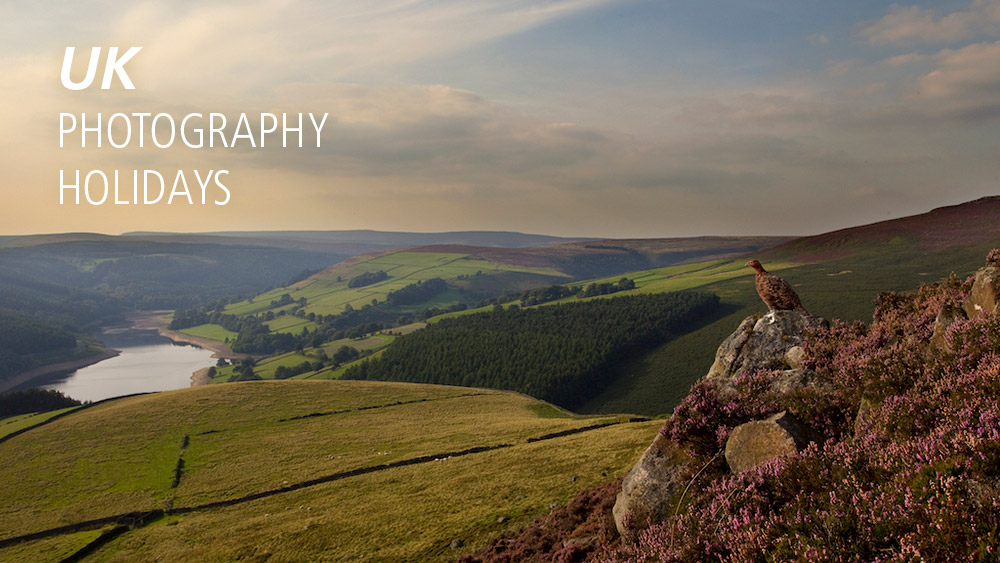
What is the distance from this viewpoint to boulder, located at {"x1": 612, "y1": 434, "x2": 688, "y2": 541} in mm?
13359

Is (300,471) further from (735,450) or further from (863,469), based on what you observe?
(863,469)

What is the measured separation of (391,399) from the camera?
93812 mm

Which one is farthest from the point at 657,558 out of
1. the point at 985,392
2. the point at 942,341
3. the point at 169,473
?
the point at 169,473

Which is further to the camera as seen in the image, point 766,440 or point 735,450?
point 735,450

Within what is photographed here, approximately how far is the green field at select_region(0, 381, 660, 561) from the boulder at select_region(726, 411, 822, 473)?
16291mm

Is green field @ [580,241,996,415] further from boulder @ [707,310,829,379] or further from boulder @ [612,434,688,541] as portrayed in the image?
boulder @ [612,434,688,541]

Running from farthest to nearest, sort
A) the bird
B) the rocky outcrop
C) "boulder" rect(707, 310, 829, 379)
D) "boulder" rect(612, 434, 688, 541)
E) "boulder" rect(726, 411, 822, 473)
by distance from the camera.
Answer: the bird → "boulder" rect(707, 310, 829, 379) → "boulder" rect(612, 434, 688, 541) → the rocky outcrop → "boulder" rect(726, 411, 822, 473)

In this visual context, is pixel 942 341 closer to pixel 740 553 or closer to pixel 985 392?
pixel 985 392

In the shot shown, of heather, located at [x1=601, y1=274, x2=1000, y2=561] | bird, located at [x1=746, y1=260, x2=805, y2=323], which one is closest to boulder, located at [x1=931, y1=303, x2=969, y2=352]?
heather, located at [x1=601, y1=274, x2=1000, y2=561]

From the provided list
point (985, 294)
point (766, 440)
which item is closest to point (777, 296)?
point (985, 294)

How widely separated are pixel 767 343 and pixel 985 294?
8303 mm

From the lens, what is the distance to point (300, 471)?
54.4 meters

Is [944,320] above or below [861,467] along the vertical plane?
above

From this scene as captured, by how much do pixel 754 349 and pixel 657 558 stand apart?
13479 millimetres
